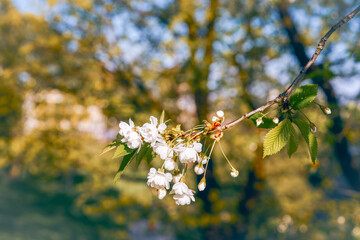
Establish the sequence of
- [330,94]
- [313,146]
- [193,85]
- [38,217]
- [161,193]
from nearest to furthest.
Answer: [313,146]
[161,193]
[330,94]
[193,85]
[38,217]

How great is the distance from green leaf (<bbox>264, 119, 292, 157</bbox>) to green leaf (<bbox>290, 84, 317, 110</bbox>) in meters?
0.05

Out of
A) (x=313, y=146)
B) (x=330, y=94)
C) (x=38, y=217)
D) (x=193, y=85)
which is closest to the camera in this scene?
(x=313, y=146)

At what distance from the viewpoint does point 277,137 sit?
72 centimetres

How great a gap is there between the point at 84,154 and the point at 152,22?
3.02 meters

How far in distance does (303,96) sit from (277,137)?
0.13 meters

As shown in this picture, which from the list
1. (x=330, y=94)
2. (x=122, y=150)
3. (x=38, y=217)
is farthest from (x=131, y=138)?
(x=38, y=217)

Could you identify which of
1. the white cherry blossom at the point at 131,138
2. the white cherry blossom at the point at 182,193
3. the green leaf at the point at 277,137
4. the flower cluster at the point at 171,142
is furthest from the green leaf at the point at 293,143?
the white cherry blossom at the point at 131,138

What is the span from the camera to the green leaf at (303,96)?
2.23ft

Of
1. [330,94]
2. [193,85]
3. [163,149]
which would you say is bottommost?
[163,149]

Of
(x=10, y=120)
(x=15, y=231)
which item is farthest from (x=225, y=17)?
(x=15, y=231)

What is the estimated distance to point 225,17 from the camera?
371 cm

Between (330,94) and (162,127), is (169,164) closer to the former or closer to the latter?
(162,127)

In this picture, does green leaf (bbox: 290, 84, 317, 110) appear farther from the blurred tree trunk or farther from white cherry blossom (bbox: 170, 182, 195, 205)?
the blurred tree trunk

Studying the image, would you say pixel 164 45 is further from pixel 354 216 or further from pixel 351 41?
pixel 354 216
